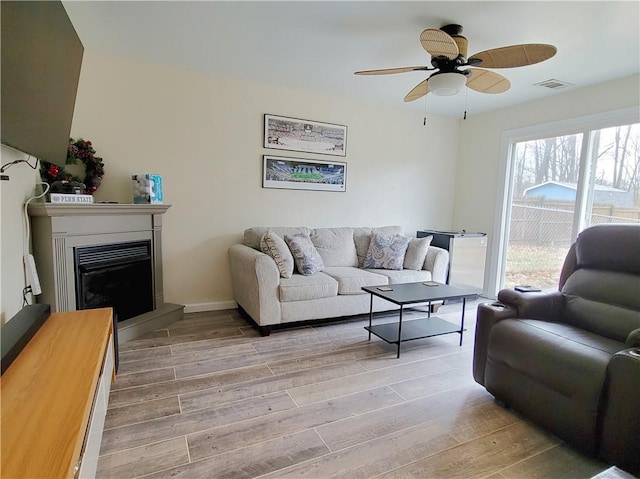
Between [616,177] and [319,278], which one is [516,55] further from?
[319,278]

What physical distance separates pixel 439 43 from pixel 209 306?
3.15 meters

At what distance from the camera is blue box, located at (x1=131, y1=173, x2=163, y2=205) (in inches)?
117

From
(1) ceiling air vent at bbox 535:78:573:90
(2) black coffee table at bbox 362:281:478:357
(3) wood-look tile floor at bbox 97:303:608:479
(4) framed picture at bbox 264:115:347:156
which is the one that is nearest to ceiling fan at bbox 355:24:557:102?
(1) ceiling air vent at bbox 535:78:573:90

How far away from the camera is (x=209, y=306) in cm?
360

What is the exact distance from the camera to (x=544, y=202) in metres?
3.86

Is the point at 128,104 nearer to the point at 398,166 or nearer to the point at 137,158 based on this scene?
the point at 137,158

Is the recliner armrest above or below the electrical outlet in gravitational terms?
below

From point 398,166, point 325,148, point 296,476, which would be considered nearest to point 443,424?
point 296,476

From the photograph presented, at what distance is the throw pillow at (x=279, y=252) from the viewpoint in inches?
120

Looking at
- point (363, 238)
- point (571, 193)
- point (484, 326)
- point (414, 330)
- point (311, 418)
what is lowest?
point (311, 418)

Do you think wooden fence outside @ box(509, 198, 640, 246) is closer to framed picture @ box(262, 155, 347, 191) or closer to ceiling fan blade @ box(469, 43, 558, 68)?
ceiling fan blade @ box(469, 43, 558, 68)

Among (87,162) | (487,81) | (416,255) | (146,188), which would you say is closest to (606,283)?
(487,81)

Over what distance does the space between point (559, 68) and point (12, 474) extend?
416 centimetres

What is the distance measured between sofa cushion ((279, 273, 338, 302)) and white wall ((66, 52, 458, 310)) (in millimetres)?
1014
